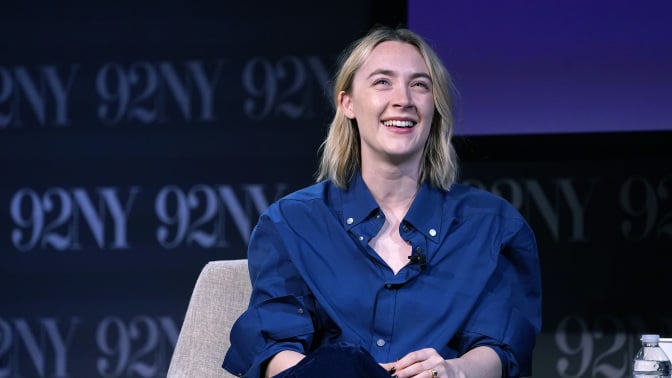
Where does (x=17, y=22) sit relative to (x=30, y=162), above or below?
above

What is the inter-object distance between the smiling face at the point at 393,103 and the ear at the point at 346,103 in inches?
1.5

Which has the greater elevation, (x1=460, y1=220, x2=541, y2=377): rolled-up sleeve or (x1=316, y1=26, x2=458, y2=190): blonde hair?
(x1=316, y1=26, x2=458, y2=190): blonde hair

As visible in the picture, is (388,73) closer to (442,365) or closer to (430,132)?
(430,132)

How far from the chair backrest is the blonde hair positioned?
1.08ft

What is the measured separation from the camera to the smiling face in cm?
235

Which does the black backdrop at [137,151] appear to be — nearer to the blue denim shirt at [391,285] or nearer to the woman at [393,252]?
the woman at [393,252]

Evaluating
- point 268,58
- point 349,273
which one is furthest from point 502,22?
point 349,273

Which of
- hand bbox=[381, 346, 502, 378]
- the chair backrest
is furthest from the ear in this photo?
hand bbox=[381, 346, 502, 378]

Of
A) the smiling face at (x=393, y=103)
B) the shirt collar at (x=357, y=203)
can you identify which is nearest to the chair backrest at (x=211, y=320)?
the shirt collar at (x=357, y=203)

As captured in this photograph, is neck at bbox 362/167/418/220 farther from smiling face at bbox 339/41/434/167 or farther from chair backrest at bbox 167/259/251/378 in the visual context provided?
chair backrest at bbox 167/259/251/378

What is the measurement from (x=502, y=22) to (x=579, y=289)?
37.7 inches

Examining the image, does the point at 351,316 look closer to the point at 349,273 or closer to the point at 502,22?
the point at 349,273

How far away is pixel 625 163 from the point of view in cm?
362

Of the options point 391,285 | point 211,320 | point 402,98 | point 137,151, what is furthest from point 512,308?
point 137,151
